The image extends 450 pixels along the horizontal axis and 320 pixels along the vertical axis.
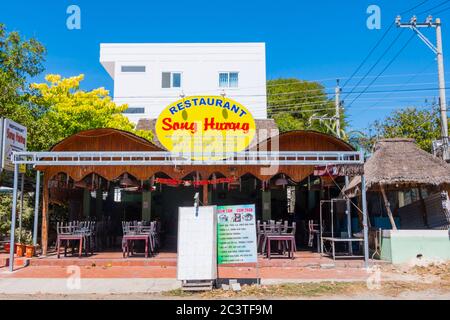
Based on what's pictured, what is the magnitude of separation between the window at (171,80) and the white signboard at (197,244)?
26.2 metres

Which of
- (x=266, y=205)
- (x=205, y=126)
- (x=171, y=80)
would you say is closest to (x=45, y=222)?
(x=205, y=126)

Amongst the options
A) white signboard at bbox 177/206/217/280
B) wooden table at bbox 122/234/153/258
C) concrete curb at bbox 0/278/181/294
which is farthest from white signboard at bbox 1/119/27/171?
white signboard at bbox 177/206/217/280

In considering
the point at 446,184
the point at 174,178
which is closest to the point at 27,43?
the point at 174,178

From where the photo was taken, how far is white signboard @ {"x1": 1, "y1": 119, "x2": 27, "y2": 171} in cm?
1193

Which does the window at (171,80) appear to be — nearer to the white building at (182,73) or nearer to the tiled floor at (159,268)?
the white building at (182,73)

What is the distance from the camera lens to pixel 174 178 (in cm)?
1364

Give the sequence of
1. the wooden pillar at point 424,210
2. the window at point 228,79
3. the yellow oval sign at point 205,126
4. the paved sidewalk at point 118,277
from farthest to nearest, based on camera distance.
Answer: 1. the window at point 228,79
2. the wooden pillar at point 424,210
3. the yellow oval sign at point 205,126
4. the paved sidewalk at point 118,277

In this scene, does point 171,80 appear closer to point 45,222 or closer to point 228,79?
point 228,79

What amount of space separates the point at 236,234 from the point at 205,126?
434 cm

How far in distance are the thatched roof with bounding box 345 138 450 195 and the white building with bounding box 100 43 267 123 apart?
63.9ft

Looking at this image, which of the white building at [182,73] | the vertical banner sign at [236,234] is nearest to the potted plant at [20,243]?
the vertical banner sign at [236,234]

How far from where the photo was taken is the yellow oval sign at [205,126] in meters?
12.8

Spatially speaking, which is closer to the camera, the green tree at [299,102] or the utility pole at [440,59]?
the utility pole at [440,59]
